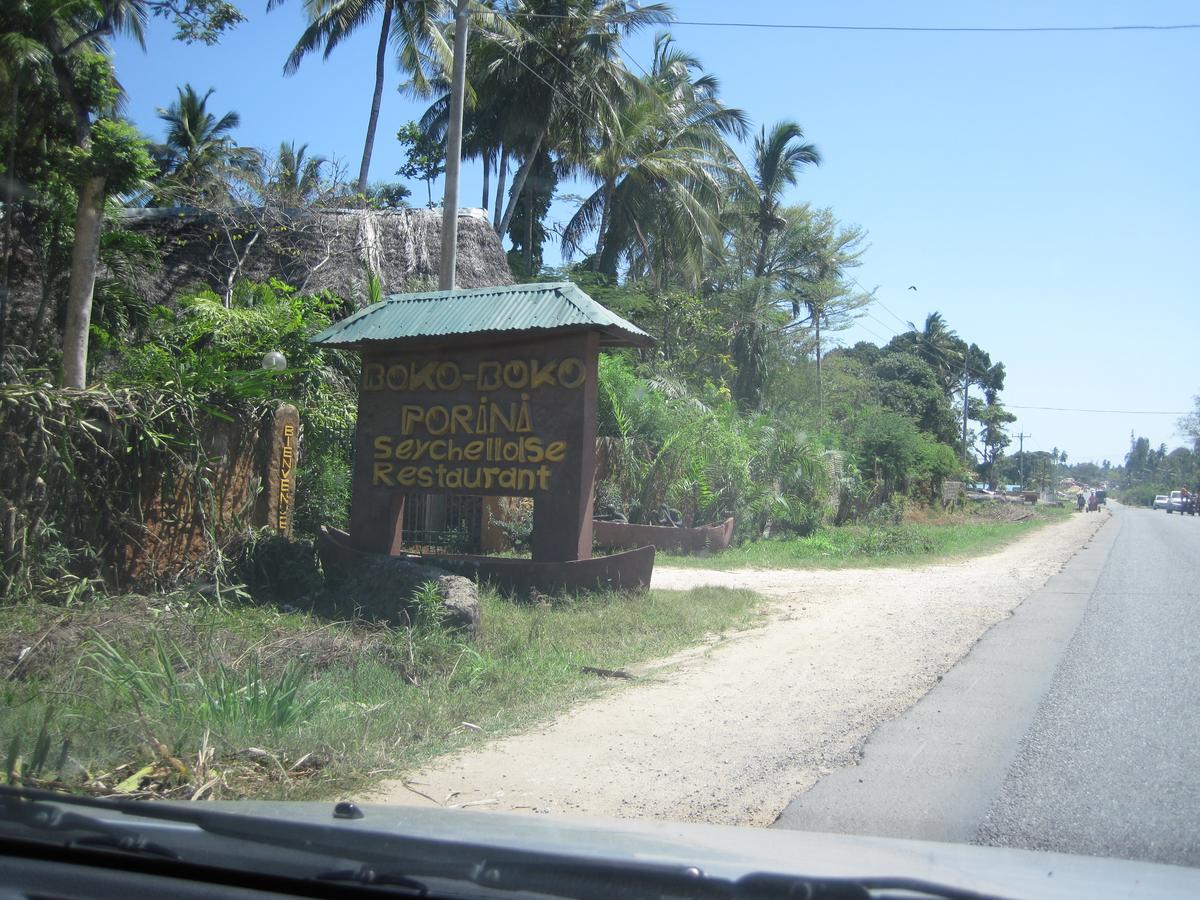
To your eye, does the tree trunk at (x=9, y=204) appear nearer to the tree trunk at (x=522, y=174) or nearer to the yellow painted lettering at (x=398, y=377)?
the yellow painted lettering at (x=398, y=377)

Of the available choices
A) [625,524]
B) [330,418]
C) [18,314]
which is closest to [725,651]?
[330,418]

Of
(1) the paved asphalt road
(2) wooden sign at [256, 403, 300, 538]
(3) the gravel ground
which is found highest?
(2) wooden sign at [256, 403, 300, 538]

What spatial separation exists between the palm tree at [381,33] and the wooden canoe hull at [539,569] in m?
15.9

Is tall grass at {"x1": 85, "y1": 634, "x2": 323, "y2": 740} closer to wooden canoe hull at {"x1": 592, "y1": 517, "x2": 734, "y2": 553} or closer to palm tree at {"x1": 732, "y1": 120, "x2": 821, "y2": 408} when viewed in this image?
wooden canoe hull at {"x1": 592, "y1": 517, "x2": 734, "y2": 553}

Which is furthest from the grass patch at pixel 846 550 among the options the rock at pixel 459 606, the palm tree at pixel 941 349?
the palm tree at pixel 941 349

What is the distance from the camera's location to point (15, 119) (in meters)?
13.9

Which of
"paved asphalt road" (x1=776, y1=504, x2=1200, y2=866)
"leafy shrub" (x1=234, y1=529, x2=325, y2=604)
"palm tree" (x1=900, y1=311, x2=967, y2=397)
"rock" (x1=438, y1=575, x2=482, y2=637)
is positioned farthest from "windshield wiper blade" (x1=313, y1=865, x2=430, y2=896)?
"palm tree" (x1=900, y1=311, x2=967, y2=397)

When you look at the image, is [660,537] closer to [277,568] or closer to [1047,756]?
[277,568]

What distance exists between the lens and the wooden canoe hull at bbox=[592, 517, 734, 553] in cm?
1864

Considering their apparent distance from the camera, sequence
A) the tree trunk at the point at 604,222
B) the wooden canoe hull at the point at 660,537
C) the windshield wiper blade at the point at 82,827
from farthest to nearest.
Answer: the tree trunk at the point at 604,222
the wooden canoe hull at the point at 660,537
the windshield wiper blade at the point at 82,827

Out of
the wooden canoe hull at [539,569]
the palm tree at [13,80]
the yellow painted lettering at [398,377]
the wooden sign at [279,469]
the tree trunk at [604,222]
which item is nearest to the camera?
the wooden canoe hull at [539,569]

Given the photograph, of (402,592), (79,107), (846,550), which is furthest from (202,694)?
(846,550)

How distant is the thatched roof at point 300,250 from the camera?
64.3 ft

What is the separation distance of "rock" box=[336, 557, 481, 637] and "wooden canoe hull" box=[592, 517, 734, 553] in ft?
26.8
